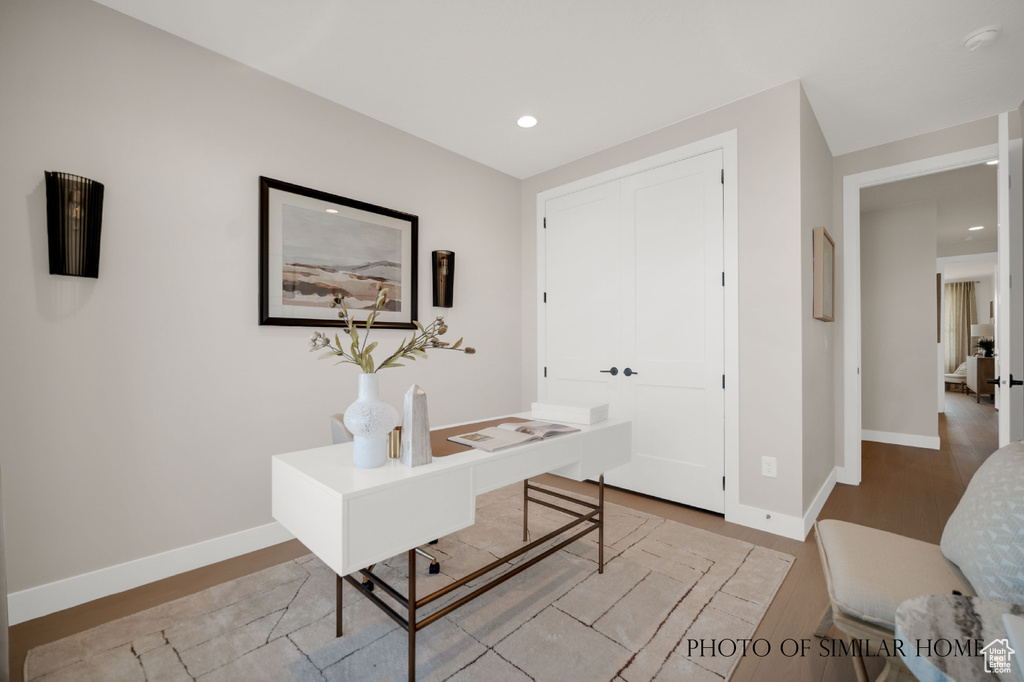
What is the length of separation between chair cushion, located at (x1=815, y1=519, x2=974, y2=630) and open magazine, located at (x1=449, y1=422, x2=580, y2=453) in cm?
97

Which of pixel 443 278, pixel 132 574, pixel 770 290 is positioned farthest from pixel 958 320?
Result: pixel 132 574

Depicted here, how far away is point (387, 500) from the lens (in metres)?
1.24

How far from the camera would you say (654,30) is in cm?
216

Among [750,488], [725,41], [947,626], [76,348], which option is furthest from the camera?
[750,488]

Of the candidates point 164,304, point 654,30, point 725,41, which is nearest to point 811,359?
point 725,41

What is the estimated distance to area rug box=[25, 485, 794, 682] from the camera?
1.51 meters

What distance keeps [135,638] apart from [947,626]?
8.17 ft

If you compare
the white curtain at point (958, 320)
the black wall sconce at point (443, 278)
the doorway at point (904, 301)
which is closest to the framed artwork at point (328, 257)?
the black wall sconce at point (443, 278)

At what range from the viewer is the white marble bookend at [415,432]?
4.61 ft

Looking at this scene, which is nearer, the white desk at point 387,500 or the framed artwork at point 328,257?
the white desk at point 387,500

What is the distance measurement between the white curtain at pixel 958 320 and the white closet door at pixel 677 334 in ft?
34.8

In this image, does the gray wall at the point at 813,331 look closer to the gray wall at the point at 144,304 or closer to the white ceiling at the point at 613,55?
the white ceiling at the point at 613,55

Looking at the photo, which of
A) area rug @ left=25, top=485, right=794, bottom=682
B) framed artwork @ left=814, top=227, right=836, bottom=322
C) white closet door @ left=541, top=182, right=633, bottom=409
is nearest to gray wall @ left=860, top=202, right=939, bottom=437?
framed artwork @ left=814, top=227, right=836, bottom=322

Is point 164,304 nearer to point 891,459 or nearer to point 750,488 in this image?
point 750,488
